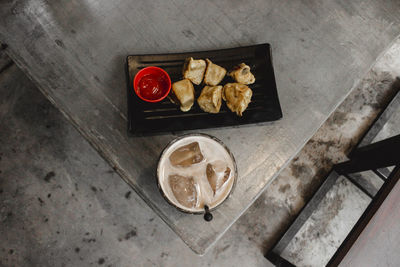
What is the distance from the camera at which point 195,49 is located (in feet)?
5.29

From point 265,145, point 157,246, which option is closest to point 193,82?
point 265,145

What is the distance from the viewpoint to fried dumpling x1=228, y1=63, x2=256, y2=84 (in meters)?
1.46

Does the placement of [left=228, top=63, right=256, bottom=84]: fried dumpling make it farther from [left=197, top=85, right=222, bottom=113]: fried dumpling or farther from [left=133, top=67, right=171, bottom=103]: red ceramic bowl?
[left=133, top=67, right=171, bottom=103]: red ceramic bowl

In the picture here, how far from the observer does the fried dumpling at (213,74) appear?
58.2 inches

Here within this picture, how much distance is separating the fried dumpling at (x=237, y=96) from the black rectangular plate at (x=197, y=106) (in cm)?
4

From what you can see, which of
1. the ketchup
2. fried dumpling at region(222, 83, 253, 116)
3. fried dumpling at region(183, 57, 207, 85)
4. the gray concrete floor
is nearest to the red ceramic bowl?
the ketchup

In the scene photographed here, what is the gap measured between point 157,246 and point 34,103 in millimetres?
1713

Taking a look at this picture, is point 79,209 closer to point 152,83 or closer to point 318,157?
point 152,83

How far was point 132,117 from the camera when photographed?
1439 mm

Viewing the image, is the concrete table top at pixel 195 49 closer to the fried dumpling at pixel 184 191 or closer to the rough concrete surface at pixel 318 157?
the fried dumpling at pixel 184 191

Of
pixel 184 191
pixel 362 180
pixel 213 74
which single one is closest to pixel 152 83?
pixel 213 74

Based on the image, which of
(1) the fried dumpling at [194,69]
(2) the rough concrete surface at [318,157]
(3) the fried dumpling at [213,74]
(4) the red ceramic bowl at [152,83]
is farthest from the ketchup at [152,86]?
(2) the rough concrete surface at [318,157]

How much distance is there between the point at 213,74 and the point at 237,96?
0.62 ft

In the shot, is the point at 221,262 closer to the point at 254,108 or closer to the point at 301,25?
the point at 254,108
